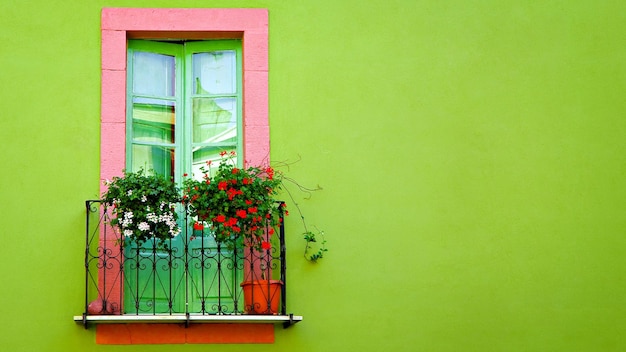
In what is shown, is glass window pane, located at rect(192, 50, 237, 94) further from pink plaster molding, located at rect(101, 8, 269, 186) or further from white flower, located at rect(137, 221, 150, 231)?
white flower, located at rect(137, 221, 150, 231)

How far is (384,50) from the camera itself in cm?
961

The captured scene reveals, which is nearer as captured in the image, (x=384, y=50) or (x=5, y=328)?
(x=5, y=328)

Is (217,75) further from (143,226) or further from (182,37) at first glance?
(143,226)

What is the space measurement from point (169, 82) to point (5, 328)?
224 centimetres

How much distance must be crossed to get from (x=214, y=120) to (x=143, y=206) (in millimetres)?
1077

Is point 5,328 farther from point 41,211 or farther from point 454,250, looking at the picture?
point 454,250

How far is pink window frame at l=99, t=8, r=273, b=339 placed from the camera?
9305 mm

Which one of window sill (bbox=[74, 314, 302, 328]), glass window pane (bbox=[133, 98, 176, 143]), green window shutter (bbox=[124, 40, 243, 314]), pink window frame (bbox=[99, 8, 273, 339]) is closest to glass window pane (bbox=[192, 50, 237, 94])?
green window shutter (bbox=[124, 40, 243, 314])

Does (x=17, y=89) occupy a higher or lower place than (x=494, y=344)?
higher

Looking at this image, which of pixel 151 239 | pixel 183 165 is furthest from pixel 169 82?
pixel 151 239

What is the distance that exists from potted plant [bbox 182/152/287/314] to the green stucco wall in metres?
0.27

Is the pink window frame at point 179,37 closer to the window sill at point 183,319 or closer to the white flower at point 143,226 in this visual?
the white flower at point 143,226

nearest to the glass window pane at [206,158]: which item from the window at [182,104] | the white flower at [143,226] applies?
the window at [182,104]

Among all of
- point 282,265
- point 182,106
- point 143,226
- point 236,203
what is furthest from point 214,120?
point 282,265
